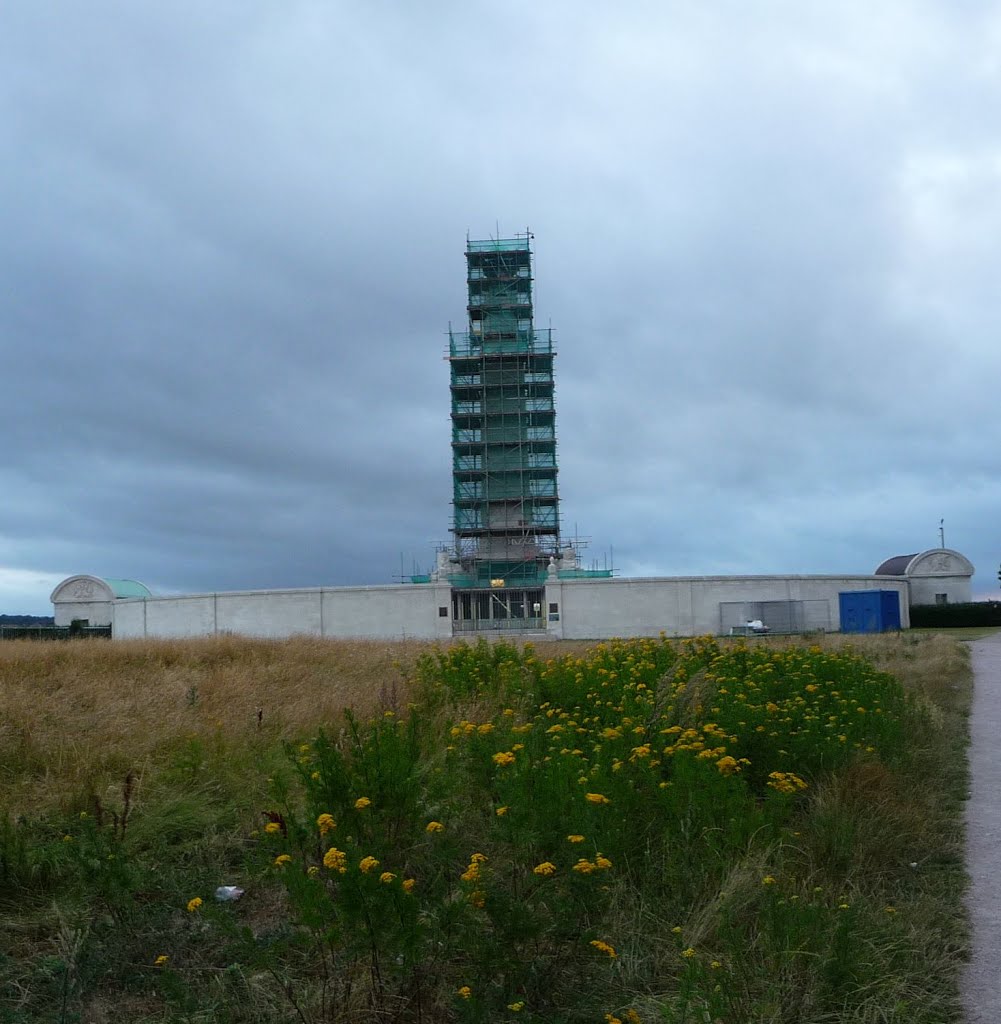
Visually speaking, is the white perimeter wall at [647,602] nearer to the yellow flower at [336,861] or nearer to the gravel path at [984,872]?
the gravel path at [984,872]

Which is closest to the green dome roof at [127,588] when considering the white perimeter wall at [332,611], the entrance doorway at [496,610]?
the white perimeter wall at [332,611]

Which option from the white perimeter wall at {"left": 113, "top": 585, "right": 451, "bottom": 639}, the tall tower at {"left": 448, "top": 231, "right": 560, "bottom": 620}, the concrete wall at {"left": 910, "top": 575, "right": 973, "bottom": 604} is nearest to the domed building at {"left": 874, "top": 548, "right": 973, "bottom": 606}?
the concrete wall at {"left": 910, "top": 575, "right": 973, "bottom": 604}

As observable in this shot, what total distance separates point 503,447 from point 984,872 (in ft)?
171

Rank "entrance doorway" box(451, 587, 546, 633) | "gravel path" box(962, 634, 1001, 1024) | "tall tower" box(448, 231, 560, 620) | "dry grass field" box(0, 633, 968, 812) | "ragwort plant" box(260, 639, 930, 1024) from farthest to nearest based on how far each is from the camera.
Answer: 1. "tall tower" box(448, 231, 560, 620)
2. "entrance doorway" box(451, 587, 546, 633)
3. "dry grass field" box(0, 633, 968, 812)
4. "gravel path" box(962, 634, 1001, 1024)
5. "ragwort plant" box(260, 639, 930, 1024)

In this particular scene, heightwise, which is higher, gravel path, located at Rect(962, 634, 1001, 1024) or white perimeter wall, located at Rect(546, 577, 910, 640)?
white perimeter wall, located at Rect(546, 577, 910, 640)

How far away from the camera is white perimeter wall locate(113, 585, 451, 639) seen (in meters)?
45.9

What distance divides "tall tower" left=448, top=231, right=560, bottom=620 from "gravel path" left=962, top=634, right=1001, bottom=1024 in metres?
43.7

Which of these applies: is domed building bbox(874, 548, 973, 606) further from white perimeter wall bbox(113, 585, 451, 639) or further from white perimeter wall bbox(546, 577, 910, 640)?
white perimeter wall bbox(113, 585, 451, 639)

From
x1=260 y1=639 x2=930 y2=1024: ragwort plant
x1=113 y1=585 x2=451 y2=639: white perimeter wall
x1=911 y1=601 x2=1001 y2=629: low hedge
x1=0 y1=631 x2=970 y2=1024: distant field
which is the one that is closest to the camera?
x1=260 y1=639 x2=930 y2=1024: ragwort plant

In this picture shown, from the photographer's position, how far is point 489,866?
16.4 feet

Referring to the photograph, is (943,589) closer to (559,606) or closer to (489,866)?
(559,606)

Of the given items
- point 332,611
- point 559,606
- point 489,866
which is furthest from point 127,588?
point 489,866

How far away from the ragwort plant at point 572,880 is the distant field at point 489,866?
0.02 m

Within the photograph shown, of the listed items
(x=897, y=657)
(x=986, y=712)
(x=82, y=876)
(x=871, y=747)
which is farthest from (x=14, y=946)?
(x=897, y=657)
